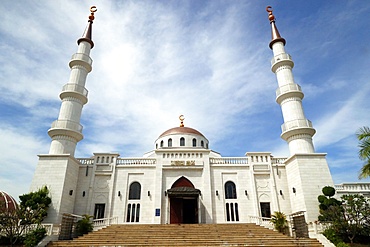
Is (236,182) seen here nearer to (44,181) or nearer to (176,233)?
(176,233)

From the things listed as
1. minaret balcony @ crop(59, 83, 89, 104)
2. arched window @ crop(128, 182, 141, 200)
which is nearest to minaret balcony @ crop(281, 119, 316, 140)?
arched window @ crop(128, 182, 141, 200)

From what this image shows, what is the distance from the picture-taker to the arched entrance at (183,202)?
20.6 meters

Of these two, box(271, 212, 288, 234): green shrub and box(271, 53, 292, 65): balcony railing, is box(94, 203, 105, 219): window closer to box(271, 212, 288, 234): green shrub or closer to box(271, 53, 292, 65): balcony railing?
box(271, 212, 288, 234): green shrub

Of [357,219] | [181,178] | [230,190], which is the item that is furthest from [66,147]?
[357,219]

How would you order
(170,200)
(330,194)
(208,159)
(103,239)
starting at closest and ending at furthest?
(103,239) → (330,194) → (170,200) → (208,159)

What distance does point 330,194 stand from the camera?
1792 cm

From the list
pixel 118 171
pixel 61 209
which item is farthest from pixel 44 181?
pixel 118 171

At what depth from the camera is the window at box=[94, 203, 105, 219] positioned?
20.8 meters

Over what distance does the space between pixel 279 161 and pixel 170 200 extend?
422 inches

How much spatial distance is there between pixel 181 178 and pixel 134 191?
4.36m

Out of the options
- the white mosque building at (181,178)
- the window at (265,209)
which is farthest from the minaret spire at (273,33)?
the window at (265,209)

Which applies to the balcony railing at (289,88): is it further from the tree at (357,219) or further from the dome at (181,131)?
the dome at (181,131)

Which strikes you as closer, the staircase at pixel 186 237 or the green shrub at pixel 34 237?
the green shrub at pixel 34 237

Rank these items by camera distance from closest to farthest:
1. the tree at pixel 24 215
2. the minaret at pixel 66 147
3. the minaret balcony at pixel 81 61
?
1. the tree at pixel 24 215
2. the minaret at pixel 66 147
3. the minaret balcony at pixel 81 61
